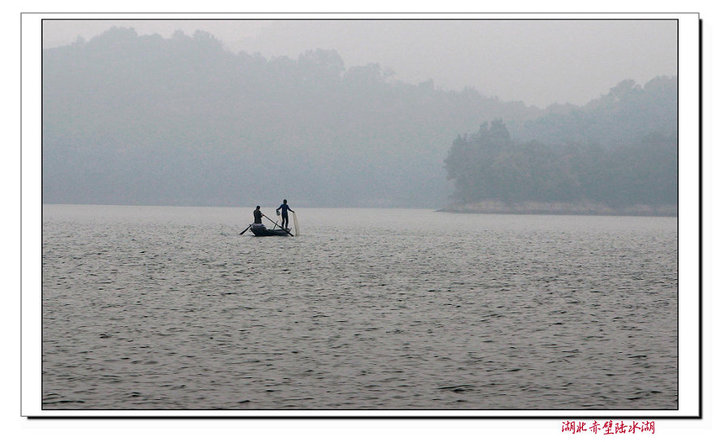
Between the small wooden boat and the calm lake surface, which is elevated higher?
the small wooden boat

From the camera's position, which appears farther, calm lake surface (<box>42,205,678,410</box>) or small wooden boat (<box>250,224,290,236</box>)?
small wooden boat (<box>250,224,290,236</box>)

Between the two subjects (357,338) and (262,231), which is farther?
(262,231)

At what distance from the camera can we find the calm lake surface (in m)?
15.4

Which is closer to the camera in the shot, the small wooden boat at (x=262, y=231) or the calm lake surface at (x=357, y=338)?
the calm lake surface at (x=357, y=338)

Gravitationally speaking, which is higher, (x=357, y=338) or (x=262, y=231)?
(x=262, y=231)

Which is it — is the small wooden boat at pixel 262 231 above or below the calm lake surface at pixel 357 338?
above

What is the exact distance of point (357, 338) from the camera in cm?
2189

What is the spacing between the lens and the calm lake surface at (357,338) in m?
15.4
